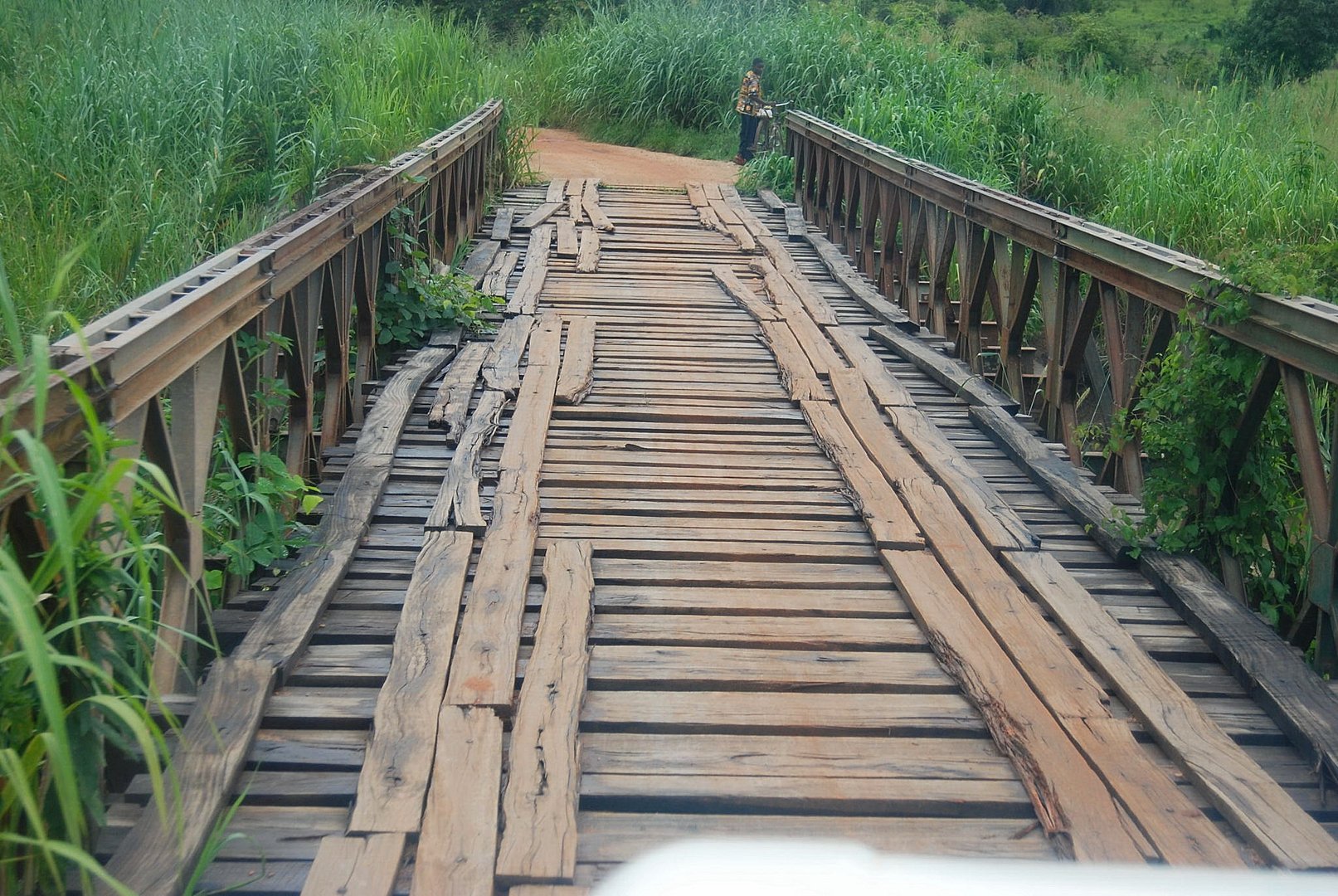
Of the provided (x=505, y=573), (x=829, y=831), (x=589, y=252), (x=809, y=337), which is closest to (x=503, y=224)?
(x=589, y=252)

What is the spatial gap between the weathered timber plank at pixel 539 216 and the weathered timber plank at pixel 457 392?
4.02 m

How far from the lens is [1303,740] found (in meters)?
2.79

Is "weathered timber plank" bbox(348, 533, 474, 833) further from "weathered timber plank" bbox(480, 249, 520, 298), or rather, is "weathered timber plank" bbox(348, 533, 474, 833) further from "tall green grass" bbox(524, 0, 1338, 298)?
"weathered timber plank" bbox(480, 249, 520, 298)

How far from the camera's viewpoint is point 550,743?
103 inches

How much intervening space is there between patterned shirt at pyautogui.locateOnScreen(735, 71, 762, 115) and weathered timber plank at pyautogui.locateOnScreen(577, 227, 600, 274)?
602cm

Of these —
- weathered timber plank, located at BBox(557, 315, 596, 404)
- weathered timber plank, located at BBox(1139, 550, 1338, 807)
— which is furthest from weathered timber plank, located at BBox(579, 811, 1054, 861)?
weathered timber plank, located at BBox(557, 315, 596, 404)

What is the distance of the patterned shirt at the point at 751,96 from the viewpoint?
49.0 ft

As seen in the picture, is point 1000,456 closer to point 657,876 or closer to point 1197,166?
point 657,876

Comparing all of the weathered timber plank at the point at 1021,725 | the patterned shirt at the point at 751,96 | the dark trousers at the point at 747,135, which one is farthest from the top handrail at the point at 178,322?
the dark trousers at the point at 747,135

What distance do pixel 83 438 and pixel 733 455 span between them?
9.52ft

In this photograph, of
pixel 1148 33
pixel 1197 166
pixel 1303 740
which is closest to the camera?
pixel 1303 740

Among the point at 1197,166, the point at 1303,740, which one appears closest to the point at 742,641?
the point at 1303,740

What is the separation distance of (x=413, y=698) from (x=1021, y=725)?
1434 mm

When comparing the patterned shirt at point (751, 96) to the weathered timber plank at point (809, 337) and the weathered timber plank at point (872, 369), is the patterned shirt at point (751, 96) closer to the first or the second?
the weathered timber plank at point (809, 337)
